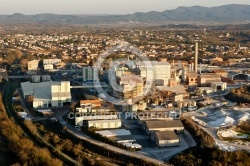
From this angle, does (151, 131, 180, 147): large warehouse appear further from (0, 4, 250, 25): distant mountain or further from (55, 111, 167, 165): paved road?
(0, 4, 250, 25): distant mountain

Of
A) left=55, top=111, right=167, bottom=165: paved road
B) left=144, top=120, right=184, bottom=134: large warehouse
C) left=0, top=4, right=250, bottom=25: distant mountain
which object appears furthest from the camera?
left=0, top=4, right=250, bottom=25: distant mountain

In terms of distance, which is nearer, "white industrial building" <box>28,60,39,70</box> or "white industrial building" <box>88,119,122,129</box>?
"white industrial building" <box>88,119,122,129</box>

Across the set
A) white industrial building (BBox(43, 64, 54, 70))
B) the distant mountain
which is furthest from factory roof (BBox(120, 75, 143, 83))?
the distant mountain

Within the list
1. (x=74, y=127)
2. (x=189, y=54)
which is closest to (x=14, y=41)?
(x=189, y=54)

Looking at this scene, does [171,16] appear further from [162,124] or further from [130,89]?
[162,124]

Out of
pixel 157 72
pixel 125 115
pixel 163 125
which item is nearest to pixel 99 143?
pixel 163 125
